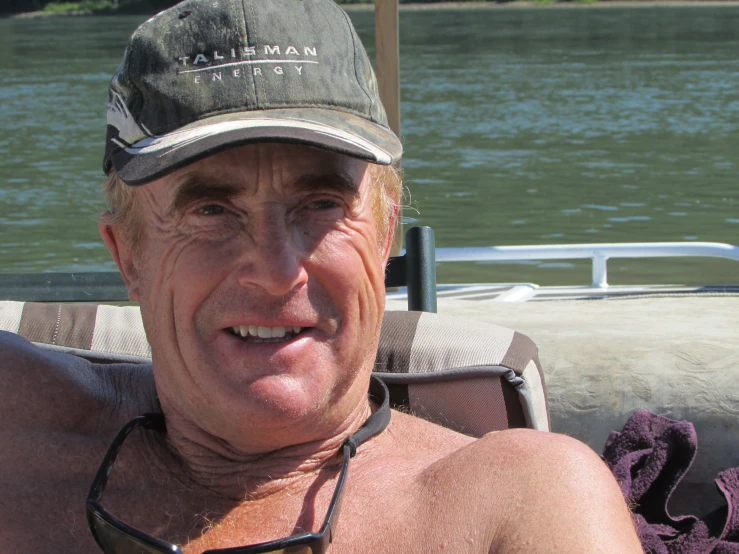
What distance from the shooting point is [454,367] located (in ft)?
6.59

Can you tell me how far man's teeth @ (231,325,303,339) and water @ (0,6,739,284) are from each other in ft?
1.78

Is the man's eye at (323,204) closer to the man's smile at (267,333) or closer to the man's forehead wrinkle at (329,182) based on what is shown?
the man's forehead wrinkle at (329,182)

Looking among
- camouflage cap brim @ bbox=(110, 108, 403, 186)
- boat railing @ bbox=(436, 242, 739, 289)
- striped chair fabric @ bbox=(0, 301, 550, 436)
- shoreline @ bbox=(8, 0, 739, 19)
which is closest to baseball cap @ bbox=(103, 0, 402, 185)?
camouflage cap brim @ bbox=(110, 108, 403, 186)

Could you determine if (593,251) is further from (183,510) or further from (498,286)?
(183,510)

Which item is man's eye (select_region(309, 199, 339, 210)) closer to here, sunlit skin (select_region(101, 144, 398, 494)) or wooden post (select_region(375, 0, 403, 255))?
sunlit skin (select_region(101, 144, 398, 494))

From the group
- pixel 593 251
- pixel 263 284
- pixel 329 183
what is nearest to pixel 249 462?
pixel 263 284

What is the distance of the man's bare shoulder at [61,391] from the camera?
1828 mm

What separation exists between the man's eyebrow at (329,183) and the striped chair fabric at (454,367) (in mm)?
530

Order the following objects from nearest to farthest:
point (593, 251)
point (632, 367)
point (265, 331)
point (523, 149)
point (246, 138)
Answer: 1. point (246, 138)
2. point (265, 331)
3. point (632, 367)
4. point (593, 251)
5. point (523, 149)

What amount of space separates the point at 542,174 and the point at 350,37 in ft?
38.5

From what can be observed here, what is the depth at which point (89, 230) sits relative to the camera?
10820 mm

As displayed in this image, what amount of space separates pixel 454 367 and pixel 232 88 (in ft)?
2.61

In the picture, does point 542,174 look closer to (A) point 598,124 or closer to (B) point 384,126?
(A) point 598,124

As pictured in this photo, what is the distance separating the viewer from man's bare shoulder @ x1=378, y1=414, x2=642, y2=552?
4.63 ft
